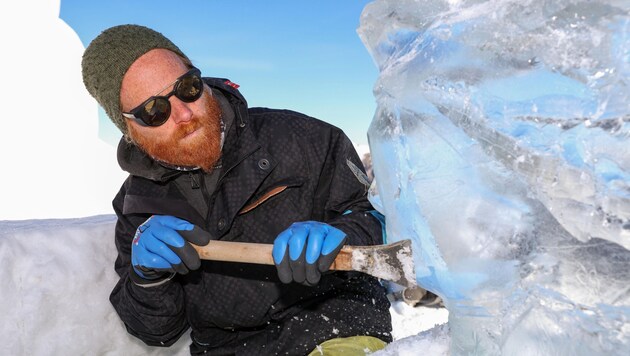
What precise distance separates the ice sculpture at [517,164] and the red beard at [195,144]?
105 cm

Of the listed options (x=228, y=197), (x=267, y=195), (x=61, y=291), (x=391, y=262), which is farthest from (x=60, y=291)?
(x=391, y=262)

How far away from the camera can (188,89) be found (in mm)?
2154

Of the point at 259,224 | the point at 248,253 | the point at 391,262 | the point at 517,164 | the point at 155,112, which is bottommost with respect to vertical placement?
the point at 259,224

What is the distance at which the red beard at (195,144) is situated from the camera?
2125mm

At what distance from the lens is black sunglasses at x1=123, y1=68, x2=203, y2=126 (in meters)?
2.14

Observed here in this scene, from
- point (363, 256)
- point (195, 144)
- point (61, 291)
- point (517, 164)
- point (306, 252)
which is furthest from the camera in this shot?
point (61, 291)

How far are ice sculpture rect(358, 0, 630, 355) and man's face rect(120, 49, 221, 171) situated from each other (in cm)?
106

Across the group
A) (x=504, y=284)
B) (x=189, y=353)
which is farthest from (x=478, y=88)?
(x=189, y=353)

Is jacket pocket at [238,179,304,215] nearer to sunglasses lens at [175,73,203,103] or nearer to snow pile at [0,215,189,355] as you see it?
sunglasses lens at [175,73,203,103]

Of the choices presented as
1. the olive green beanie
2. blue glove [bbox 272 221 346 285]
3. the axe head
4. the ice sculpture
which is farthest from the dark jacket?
the ice sculpture

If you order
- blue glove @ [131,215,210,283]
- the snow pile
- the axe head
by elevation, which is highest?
the axe head

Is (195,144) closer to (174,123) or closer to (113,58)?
(174,123)

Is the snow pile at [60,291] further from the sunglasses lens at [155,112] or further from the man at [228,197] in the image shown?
the sunglasses lens at [155,112]

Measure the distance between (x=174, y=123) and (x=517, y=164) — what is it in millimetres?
1435
